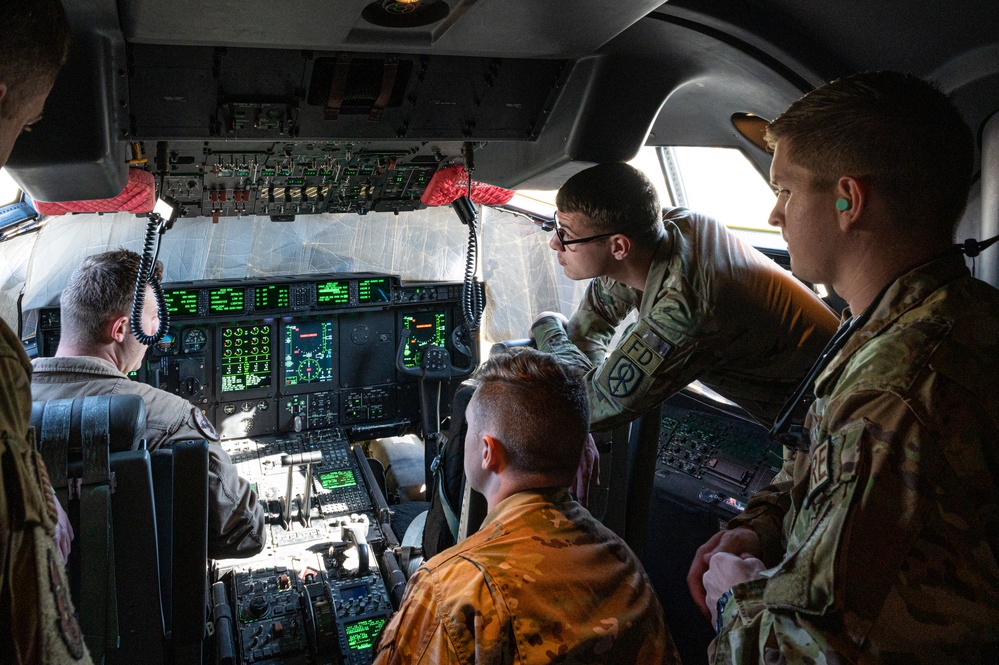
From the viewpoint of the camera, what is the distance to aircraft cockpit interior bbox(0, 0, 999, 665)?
1509 mm

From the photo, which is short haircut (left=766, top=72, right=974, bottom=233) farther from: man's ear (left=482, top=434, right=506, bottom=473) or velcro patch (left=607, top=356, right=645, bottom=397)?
velcro patch (left=607, top=356, right=645, bottom=397)

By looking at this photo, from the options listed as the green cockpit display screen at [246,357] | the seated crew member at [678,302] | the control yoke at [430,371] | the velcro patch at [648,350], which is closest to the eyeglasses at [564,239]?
the seated crew member at [678,302]

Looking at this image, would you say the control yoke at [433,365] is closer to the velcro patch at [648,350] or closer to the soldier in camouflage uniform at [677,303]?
the soldier in camouflage uniform at [677,303]

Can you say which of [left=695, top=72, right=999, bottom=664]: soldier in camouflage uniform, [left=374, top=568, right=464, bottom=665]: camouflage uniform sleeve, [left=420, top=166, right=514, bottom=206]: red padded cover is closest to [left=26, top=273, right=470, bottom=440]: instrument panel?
[left=420, top=166, right=514, bottom=206]: red padded cover

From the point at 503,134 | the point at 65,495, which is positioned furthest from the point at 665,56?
the point at 65,495

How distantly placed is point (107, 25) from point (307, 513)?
2.38 meters

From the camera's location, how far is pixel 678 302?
2.06 m

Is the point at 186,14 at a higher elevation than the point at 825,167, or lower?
higher

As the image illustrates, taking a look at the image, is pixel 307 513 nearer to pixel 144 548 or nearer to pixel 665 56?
pixel 144 548

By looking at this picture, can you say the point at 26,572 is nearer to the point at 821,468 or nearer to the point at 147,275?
the point at 821,468

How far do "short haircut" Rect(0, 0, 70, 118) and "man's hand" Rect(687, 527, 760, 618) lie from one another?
1.22 m

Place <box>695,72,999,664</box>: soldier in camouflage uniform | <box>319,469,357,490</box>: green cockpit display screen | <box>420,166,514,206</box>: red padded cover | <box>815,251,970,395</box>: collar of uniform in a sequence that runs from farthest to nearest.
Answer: <box>319,469,357,490</box>: green cockpit display screen
<box>420,166,514,206</box>: red padded cover
<box>815,251,970,395</box>: collar of uniform
<box>695,72,999,664</box>: soldier in camouflage uniform

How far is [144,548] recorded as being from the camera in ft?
6.05

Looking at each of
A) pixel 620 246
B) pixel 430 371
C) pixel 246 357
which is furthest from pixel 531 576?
pixel 246 357
